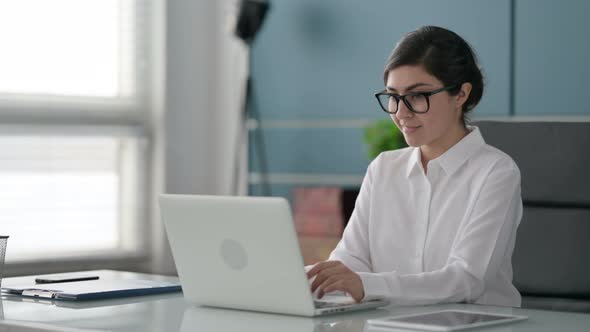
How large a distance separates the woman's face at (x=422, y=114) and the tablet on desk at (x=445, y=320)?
1.89 ft

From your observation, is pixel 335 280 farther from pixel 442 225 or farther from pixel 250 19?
pixel 250 19

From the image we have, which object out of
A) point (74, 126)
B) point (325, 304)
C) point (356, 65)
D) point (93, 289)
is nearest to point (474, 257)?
point (325, 304)

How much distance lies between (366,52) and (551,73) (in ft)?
3.07

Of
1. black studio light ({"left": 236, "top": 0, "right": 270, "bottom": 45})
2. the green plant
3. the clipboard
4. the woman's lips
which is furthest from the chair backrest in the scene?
black studio light ({"left": 236, "top": 0, "right": 270, "bottom": 45})

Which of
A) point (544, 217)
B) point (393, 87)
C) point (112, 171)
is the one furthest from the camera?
point (112, 171)

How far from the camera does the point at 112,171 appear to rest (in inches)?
202

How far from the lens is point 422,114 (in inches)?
88.5

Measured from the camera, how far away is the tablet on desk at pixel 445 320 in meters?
1.60

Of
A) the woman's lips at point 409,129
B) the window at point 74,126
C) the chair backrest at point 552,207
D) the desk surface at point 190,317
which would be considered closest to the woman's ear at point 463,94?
the woman's lips at point 409,129

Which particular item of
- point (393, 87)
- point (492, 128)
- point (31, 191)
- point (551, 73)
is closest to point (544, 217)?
point (492, 128)

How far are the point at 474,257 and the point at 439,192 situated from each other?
9.5 inches

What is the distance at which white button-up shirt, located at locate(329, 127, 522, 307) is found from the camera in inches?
80.9

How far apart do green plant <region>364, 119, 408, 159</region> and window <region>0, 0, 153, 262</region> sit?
141 cm

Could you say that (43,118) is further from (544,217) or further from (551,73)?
(544,217)
